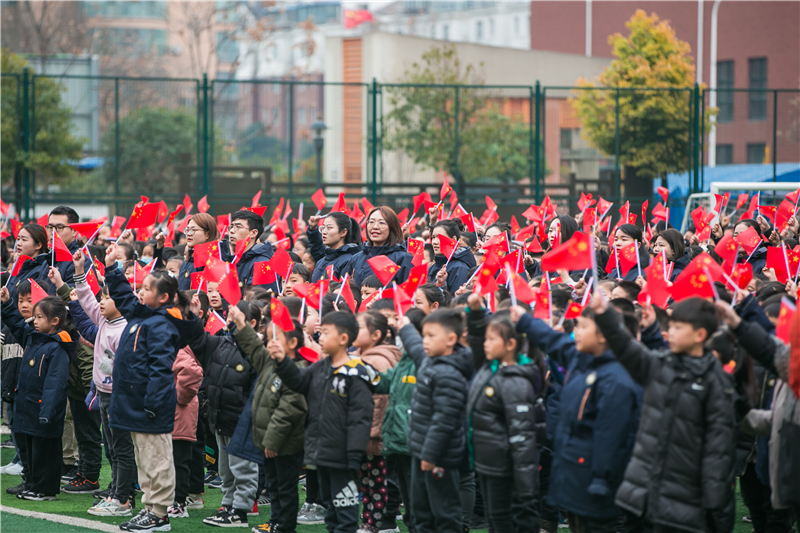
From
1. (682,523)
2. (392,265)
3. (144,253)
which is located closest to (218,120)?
(144,253)

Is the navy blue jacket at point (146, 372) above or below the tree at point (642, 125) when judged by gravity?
below

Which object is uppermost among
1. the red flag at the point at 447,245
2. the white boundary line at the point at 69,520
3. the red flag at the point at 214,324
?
the red flag at the point at 447,245

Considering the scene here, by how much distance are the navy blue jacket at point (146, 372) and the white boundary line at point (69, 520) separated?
0.65m

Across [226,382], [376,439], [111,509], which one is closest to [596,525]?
[376,439]

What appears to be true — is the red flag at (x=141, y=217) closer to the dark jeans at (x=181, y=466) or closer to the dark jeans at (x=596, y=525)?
the dark jeans at (x=181, y=466)

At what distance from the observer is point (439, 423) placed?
16.4 feet

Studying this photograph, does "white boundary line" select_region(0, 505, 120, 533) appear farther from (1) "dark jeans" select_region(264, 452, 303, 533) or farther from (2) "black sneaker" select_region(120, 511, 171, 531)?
(1) "dark jeans" select_region(264, 452, 303, 533)

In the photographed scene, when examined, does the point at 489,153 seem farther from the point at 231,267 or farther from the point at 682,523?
the point at 682,523

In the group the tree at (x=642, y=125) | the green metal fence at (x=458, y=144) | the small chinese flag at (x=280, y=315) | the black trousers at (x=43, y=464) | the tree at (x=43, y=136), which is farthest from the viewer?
the tree at (x=642, y=125)

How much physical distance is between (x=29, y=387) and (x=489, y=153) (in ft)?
47.4

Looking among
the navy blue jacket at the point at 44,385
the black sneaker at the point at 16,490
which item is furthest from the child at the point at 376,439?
the black sneaker at the point at 16,490

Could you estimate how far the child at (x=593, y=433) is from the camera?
14.9ft

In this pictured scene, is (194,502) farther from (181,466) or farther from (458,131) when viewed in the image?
(458,131)

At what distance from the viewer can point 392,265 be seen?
695cm
